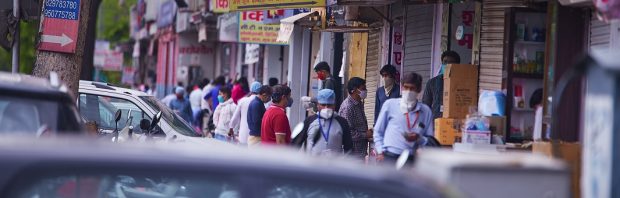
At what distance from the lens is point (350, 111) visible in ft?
48.8

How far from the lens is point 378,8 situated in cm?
2033

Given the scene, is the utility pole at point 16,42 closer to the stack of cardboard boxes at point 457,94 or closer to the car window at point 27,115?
the stack of cardboard boxes at point 457,94

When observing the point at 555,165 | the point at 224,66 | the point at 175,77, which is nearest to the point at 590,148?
the point at 555,165

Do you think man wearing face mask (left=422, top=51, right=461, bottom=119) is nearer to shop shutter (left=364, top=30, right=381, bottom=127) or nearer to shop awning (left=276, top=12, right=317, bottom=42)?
shop awning (left=276, top=12, right=317, bottom=42)

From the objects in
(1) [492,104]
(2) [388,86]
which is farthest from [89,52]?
(1) [492,104]

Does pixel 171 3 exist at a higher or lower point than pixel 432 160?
higher

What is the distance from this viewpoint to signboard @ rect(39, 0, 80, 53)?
13000 millimetres

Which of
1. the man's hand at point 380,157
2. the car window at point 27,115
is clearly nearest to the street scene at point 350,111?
the car window at point 27,115

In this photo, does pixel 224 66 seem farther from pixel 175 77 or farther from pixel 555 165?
pixel 555 165

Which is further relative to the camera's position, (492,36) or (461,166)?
(492,36)

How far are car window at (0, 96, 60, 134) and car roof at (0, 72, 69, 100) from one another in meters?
0.03

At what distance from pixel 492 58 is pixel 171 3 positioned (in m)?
26.6

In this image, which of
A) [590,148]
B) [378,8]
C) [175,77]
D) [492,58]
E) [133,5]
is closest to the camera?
[590,148]

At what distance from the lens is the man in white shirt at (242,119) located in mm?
17553
